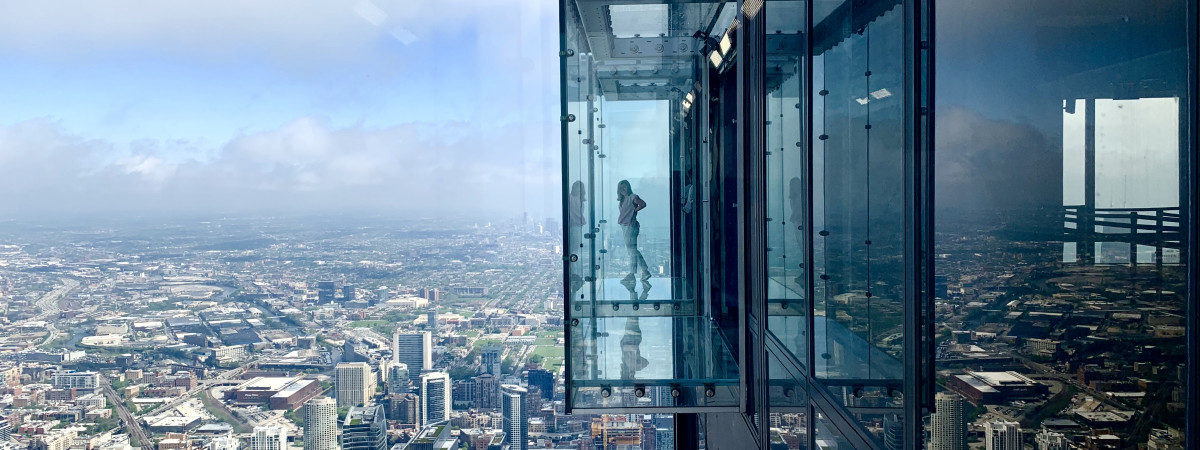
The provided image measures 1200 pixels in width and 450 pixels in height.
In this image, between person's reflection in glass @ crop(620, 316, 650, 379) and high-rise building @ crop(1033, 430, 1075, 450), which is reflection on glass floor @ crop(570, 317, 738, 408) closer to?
person's reflection in glass @ crop(620, 316, 650, 379)

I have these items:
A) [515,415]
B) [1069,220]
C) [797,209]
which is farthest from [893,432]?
[515,415]

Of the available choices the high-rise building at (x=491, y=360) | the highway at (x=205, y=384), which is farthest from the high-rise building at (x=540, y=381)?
the highway at (x=205, y=384)

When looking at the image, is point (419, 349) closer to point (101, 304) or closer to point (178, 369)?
point (178, 369)

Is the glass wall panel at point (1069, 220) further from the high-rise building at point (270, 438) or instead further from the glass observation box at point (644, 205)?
the high-rise building at point (270, 438)

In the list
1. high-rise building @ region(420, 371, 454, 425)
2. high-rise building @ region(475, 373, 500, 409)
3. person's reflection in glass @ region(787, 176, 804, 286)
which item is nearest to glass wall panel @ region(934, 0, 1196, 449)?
person's reflection in glass @ region(787, 176, 804, 286)

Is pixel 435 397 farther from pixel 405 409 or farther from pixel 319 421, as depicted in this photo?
pixel 319 421

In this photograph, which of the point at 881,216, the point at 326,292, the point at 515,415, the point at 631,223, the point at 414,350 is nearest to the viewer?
the point at 881,216
